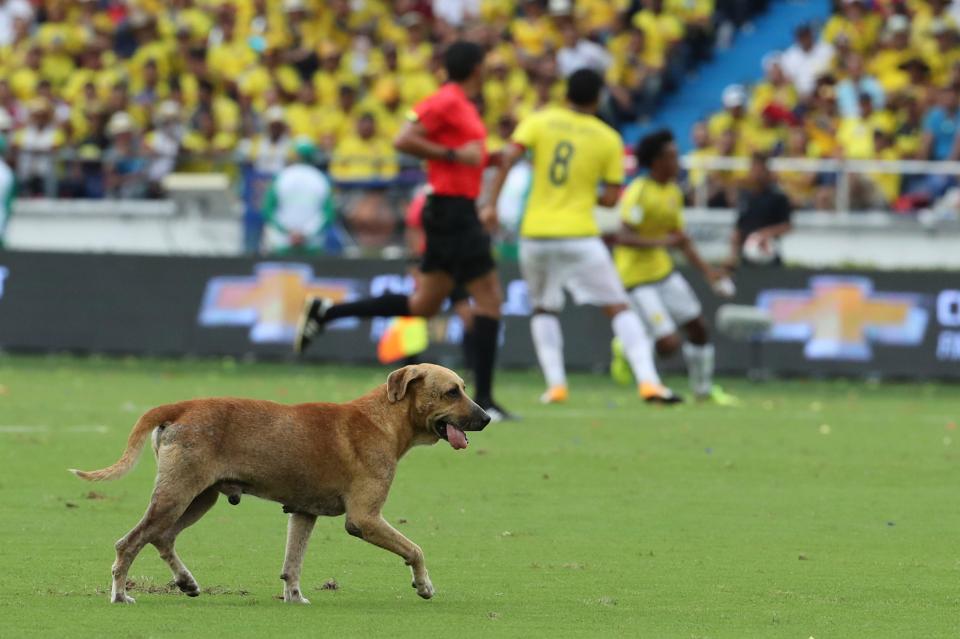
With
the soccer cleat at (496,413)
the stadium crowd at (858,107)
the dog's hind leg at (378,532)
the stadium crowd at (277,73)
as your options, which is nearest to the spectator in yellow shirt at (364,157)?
the stadium crowd at (277,73)

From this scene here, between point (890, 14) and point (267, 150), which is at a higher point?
point (890, 14)

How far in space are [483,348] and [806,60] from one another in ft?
42.7

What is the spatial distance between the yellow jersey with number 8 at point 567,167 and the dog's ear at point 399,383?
803 centimetres

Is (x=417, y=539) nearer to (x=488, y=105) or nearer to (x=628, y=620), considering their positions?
(x=628, y=620)

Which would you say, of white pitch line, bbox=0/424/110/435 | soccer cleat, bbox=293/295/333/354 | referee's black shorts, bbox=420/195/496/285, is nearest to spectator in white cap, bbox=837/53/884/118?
soccer cleat, bbox=293/295/333/354

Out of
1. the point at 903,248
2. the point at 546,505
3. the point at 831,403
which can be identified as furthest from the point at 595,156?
the point at 903,248

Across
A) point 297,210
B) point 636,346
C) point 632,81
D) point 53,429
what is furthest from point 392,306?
point 632,81

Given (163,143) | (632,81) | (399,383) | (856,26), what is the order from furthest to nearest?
(632,81), (163,143), (856,26), (399,383)

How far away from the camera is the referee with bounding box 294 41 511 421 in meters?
14.3

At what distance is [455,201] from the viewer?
47.2 feet

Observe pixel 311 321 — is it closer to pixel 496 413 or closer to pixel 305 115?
pixel 496 413

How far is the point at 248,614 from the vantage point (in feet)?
23.9

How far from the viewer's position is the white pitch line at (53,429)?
14.0 meters

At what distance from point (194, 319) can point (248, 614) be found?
1489cm
